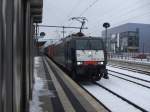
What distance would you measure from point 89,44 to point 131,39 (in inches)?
3342

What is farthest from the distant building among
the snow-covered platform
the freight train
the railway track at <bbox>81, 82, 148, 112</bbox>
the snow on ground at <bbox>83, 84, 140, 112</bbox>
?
the railway track at <bbox>81, 82, 148, 112</bbox>

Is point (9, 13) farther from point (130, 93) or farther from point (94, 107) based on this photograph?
point (130, 93)

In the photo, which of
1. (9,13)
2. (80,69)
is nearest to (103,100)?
(80,69)

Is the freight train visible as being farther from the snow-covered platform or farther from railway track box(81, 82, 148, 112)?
the snow-covered platform

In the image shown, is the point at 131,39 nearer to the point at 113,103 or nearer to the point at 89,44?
the point at 89,44

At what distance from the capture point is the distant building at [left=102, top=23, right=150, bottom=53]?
102m

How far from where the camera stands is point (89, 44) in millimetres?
18625

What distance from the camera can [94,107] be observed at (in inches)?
397

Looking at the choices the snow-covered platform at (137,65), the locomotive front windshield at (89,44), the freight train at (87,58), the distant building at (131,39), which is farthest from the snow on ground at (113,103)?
the distant building at (131,39)

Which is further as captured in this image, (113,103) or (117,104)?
(113,103)

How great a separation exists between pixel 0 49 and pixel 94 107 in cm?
786

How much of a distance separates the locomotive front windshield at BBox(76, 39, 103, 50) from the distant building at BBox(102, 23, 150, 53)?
7967 centimetres

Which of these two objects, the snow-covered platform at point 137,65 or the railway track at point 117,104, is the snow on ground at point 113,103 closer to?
the railway track at point 117,104

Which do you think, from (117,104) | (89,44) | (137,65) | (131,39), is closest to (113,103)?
(117,104)
